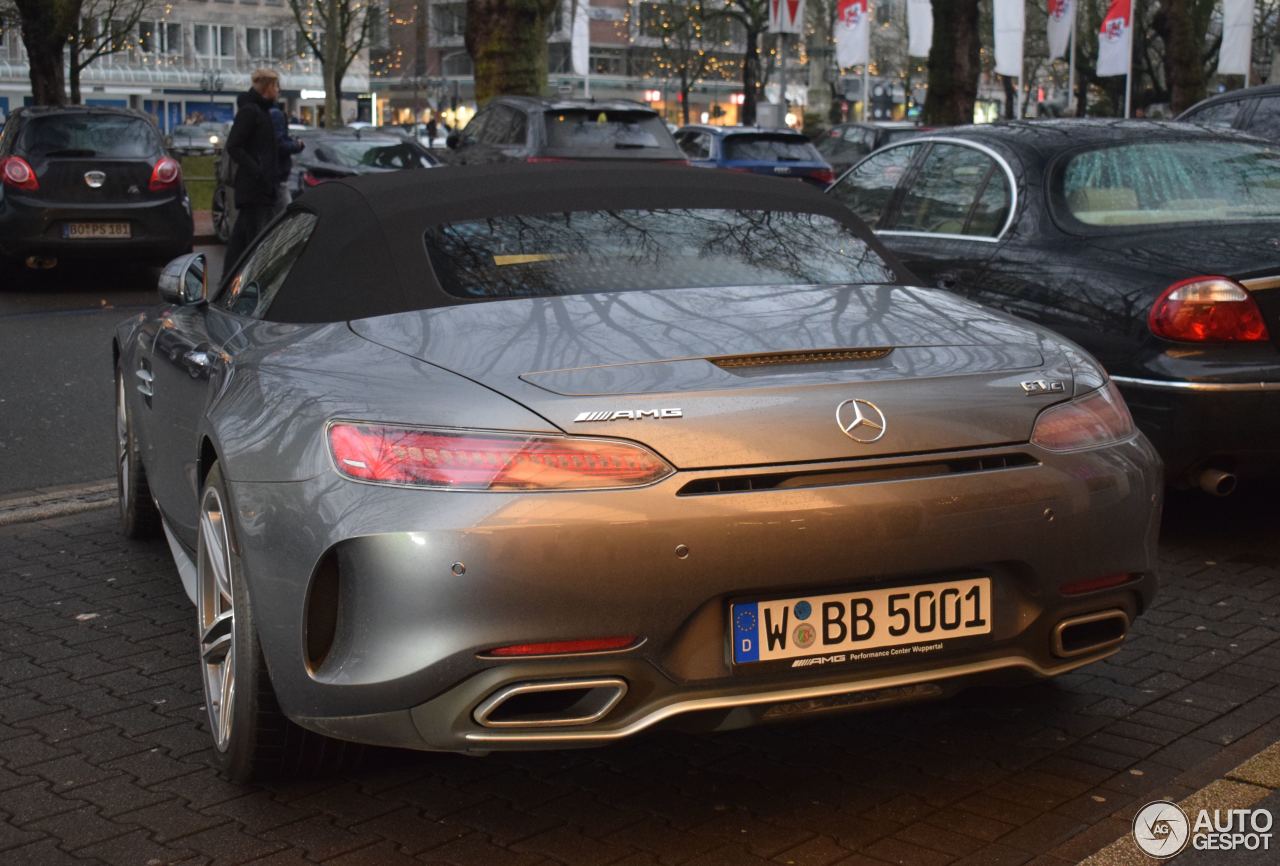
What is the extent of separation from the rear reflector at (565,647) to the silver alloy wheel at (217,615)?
0.80m

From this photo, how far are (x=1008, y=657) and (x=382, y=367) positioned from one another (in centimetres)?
142

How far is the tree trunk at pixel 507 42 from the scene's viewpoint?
24734 mm

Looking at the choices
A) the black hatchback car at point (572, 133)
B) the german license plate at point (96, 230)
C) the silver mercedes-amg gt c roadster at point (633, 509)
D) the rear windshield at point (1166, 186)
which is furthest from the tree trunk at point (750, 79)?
the silver mercedes-amg gt c roadster at point (633, 509)

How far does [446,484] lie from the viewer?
3.25 metres

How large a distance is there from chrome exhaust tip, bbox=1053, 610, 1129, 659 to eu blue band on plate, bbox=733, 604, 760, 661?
2.29 feet

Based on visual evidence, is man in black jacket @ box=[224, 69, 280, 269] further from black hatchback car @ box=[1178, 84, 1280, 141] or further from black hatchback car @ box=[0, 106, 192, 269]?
black hatchback car @ box=[1178, 84, 1280, 141]

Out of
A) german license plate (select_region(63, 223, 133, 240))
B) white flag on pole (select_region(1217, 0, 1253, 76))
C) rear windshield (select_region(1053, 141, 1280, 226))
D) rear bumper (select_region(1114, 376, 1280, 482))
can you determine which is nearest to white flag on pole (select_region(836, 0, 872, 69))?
white flag on pole (select_region(1217, 0, 1253, 76))

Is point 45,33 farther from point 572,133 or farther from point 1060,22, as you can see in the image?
point 1060,22

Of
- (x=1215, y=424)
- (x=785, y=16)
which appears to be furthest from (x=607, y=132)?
(x=785, y=16)

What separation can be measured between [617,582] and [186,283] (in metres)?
2.40

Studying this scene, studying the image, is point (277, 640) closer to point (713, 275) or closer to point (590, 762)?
point (590, 762)

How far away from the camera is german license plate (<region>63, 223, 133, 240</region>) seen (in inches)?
619

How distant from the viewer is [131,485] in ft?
20.2

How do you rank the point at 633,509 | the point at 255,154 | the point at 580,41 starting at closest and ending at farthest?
the point at 633,509 < the point at 255,154 < the point at 580,41
